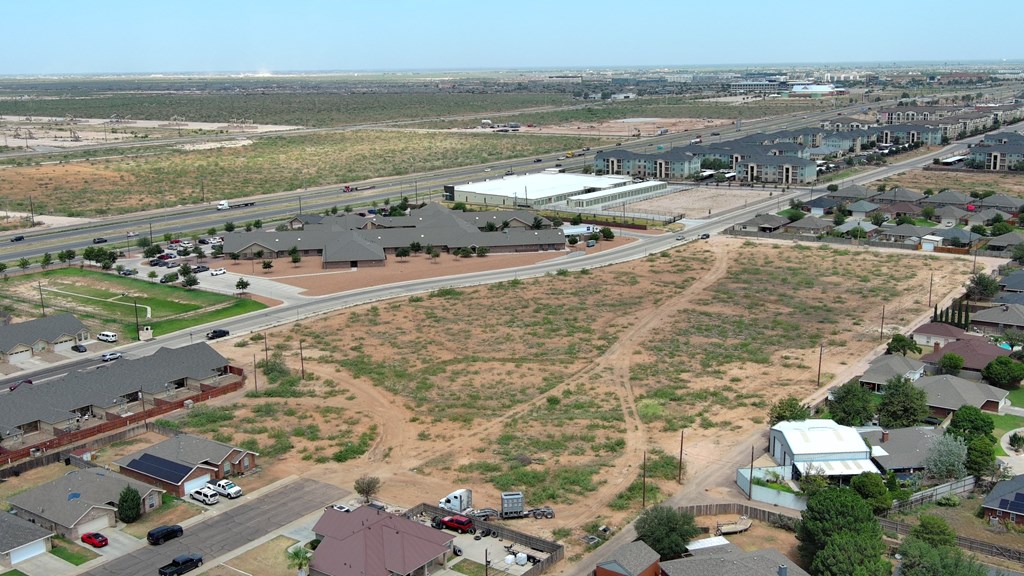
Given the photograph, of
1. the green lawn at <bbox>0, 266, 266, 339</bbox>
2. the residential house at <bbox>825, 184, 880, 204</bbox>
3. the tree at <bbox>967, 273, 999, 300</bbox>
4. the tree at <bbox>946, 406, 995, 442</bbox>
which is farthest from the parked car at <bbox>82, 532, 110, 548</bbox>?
the residential house at <bbox>825, 184, 880, 204</bbox>

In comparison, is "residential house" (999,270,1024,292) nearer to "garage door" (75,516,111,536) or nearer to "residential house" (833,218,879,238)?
"residential house" (833,218,879,238)

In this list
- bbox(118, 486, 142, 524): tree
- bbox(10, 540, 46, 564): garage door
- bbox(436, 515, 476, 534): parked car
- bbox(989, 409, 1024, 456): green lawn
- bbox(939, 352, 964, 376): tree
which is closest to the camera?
bbox(10, 540, 46, 564): garage door

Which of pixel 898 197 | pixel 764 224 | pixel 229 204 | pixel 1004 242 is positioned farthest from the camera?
pixel 229 204

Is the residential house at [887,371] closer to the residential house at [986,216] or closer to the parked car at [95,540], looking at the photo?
the parked car at [95,540]

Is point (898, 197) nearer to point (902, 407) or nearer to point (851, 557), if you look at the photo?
point (902, 407)

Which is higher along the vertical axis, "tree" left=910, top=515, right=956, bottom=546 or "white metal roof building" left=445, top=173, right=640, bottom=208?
"white metal roof building" left=445, top=173, right=640, bottom=208

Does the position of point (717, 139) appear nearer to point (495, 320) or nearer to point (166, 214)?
point (166, 214)

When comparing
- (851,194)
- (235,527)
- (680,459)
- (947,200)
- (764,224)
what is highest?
(851,194)

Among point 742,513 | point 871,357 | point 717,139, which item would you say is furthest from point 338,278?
point 717,139

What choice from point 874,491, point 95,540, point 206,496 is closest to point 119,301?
point 206,496
